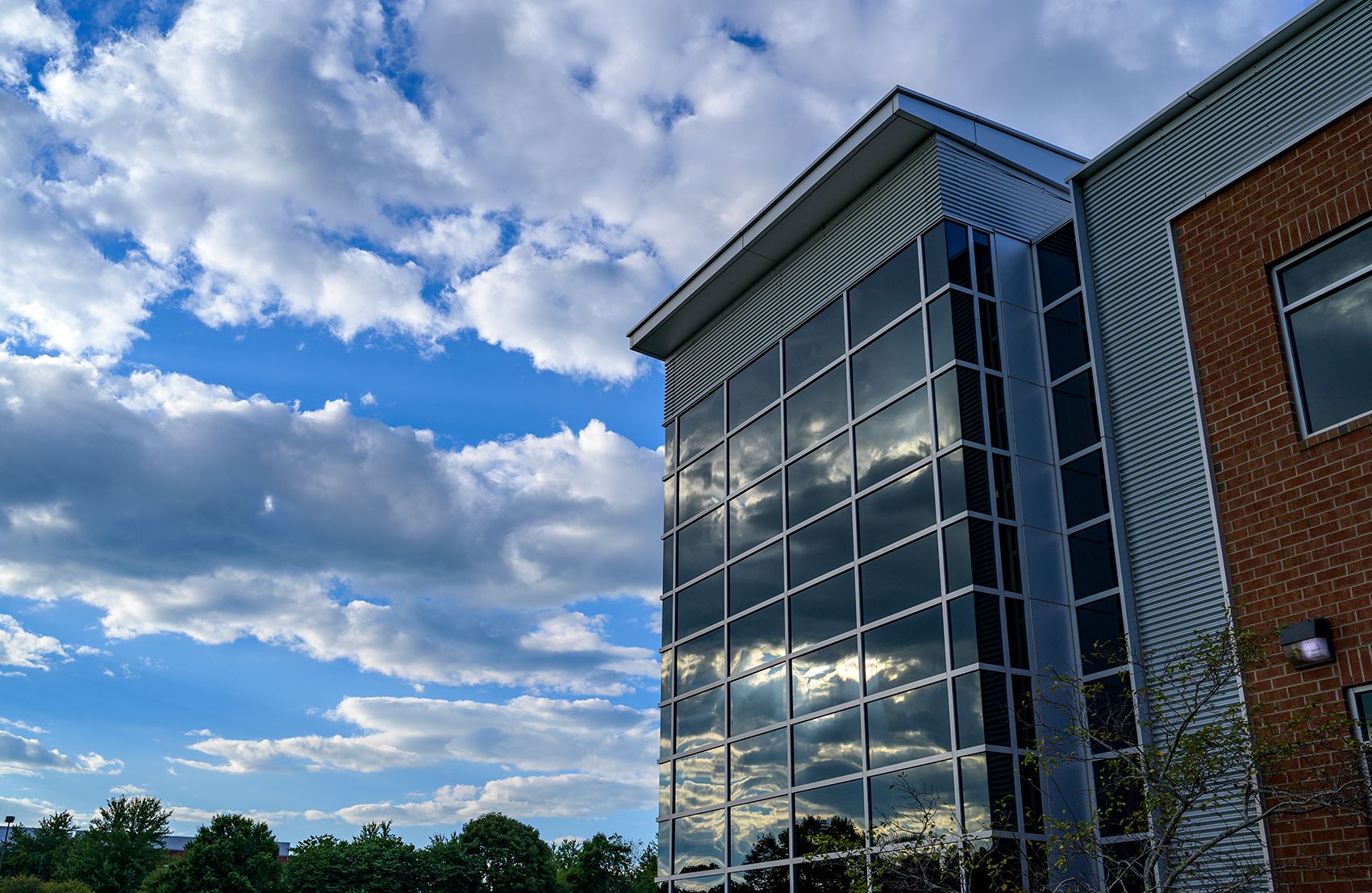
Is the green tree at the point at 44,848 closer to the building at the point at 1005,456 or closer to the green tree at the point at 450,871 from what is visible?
the green tree at the point at 450,871

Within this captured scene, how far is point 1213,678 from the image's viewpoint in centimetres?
1356

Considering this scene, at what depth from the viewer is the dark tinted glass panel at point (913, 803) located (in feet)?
58.7

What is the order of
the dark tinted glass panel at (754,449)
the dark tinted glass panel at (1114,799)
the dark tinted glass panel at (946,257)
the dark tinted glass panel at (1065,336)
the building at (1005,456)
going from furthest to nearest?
the dark tinted glass panel at (754,449)
the dark tinted glass panel at (946,257)
the dark tinted glass panel at (1065,336)
the dark tinted glass panel at (1114,799)
the building at (1005,456)

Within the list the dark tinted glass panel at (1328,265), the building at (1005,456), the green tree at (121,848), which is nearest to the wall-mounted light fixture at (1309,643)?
the building at (1005,456)

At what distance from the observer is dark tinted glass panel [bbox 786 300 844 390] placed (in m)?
23.9

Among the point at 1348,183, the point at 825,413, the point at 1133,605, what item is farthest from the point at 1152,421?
the point at 825,413

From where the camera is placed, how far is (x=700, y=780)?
1000 inches

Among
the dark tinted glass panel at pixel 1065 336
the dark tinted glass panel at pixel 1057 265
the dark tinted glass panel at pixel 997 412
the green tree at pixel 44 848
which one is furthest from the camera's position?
the green tree at pixel 44 848

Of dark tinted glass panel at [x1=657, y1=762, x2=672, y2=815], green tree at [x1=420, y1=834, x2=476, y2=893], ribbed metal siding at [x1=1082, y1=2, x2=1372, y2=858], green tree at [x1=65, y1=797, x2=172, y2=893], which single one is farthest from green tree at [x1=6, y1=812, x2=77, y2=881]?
ribbed metal siding at [x1=1082, y1=2, x2=1372, y2=858]

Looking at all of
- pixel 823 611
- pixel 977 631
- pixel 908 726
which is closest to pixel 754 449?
pixel 823 611

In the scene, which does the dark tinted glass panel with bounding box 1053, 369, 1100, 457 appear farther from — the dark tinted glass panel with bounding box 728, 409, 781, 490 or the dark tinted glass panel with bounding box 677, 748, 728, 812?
the dark tinted glass panel with bounding box 677, 748, 728, 812

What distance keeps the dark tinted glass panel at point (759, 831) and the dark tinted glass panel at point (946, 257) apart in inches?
411

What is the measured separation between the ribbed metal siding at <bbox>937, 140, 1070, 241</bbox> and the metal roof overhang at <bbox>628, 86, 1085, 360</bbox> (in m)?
0.24

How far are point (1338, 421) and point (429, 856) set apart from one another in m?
55.3
